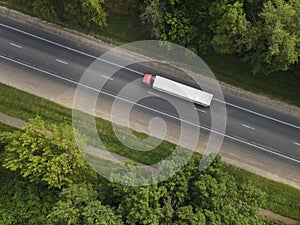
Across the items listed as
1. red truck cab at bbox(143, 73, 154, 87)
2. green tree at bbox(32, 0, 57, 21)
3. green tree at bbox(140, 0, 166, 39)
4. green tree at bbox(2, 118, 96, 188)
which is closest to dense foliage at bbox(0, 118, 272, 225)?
green tree at bbox(2, 118, 96, 188)

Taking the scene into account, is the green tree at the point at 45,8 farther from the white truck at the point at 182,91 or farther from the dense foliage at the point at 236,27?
the white truck at the point at 182,91

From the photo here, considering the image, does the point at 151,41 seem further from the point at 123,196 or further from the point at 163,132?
the point at 123,196

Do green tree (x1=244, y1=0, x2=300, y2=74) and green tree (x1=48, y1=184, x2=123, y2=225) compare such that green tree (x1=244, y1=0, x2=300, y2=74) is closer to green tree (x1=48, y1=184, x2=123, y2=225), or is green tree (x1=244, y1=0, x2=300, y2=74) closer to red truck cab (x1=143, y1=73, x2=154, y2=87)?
red truck cab (x1=143, y1=73, x2=154, y2=87)

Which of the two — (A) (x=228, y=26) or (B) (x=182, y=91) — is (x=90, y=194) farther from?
(A) (x=228, y=26)

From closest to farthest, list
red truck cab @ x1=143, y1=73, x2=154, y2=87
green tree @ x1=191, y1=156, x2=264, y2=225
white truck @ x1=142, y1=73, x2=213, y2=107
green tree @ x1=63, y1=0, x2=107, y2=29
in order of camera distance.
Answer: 1. green tree @ x1=191, y1=156, x2=264, y2=225
2. green tree @ x1=63, y1=0, x2=107, y2=29
3. white truck @ x1=142, y1=73, x2=213, y2=107
4. red truck cab @ x1=143, y1=73, x2=154, y2=87

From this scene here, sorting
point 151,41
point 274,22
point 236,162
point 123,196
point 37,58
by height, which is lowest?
point 123,196

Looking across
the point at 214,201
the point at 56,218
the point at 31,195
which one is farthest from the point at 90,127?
the point at 214,201

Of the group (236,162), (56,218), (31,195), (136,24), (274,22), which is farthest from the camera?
(136,24)
